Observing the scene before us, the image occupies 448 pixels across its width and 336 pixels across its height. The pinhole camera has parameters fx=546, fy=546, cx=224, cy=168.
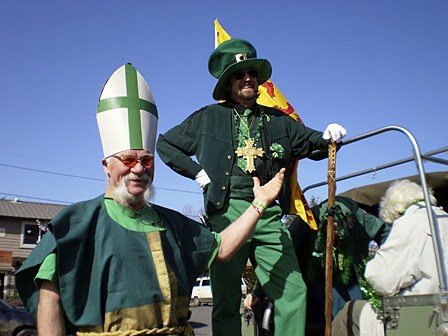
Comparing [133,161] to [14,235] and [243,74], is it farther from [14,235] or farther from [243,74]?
[14,235]

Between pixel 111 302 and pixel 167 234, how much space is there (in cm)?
39

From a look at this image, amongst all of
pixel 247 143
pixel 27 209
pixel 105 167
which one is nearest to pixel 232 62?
pixel 247 143

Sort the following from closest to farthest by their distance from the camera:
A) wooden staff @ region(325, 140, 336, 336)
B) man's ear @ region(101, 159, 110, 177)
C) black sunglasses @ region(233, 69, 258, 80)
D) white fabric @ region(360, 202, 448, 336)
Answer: man's ear @ region(101, 159, 110, 177), wooden staff @ region(325, 140, 336, 336), white fabric @ region(360, 202, 448, 336), black sunglasses @ region(233, 69, 258, 80)

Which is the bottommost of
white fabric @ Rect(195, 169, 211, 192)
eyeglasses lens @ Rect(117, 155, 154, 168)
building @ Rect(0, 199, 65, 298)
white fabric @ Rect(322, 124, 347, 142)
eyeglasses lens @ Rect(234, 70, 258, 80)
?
eyeglasses lens @ Rect(117, 155, 154, 168)

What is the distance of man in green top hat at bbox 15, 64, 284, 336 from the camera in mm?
2002

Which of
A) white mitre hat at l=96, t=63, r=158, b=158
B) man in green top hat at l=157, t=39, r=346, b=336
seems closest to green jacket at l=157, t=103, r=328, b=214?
man in green top hat at l=157, t=39, r=346, b=336

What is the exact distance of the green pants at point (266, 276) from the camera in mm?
2939

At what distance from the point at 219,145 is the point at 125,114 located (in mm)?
1049

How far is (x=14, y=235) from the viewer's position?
28.4 metres

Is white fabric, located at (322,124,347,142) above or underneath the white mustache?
above

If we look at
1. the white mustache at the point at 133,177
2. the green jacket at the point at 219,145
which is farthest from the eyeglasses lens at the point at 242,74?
the white mustache at the point at 133,177

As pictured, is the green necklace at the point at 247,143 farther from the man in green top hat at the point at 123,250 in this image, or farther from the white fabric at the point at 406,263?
the white fabric at the point at 406,263

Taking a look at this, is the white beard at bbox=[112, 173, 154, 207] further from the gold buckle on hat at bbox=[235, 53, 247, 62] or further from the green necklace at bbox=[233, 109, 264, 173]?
the gold buckle on hat at bbox=[235, 53, 247, 62]

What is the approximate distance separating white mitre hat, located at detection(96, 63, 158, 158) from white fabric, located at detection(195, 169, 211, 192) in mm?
799
